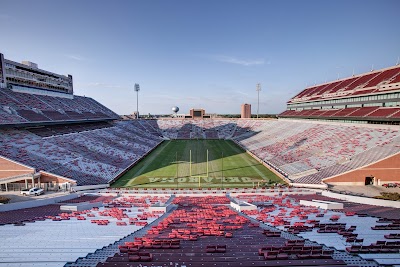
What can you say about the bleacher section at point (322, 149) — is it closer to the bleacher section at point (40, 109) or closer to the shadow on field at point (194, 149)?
the shadow on field at point (194, 149)

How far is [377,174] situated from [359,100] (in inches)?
944

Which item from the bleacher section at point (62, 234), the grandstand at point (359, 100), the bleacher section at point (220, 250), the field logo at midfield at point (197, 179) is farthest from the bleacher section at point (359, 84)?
the bleacher section at point (62, 234)

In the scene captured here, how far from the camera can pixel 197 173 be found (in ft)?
122

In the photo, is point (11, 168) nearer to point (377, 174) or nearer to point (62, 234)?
point (62, 234)

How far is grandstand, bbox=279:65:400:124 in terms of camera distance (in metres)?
39.8

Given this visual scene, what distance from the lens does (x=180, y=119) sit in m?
90.1

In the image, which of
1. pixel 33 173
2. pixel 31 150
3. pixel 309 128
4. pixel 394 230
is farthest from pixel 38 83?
pixel 394 230

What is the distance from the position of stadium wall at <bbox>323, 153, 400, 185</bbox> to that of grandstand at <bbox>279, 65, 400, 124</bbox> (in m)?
9.47

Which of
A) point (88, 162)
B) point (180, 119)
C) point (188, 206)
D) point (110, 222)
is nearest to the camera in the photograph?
point (110, 222)

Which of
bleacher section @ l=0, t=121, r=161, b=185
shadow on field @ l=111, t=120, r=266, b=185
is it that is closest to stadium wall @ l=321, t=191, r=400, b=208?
shadow on field @ l=111, t=120, r=266, b=185

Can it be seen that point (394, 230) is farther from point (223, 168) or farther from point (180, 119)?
point (180, 119)

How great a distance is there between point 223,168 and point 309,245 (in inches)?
1150

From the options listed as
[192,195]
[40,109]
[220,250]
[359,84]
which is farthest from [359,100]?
[40,109]

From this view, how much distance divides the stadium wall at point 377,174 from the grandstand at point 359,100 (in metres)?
9.47
